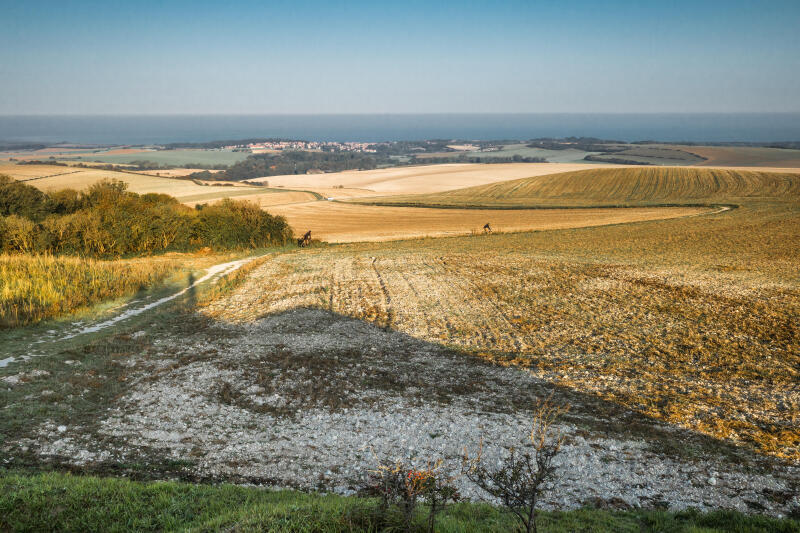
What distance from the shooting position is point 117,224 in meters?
46.3

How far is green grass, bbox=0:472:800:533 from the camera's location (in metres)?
7.11

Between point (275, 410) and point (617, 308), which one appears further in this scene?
point (617, 308)

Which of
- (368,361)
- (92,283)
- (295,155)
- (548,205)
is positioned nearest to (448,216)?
(548,205)

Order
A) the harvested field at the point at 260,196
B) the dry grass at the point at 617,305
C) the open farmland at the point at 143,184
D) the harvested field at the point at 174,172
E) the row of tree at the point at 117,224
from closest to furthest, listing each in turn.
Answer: the dry grass at the point at 617,305
the row of tree at the point at 117,224
the harvested field at the point at 260,196
the open farmland at the point at 143,184
the harvested field at the point at 174,172

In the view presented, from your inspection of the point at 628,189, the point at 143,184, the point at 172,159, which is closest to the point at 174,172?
the point at 143,184

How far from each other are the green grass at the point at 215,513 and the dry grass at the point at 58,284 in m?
17.6

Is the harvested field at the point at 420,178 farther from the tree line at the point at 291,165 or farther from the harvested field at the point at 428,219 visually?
the harvested field at the point at 428,219

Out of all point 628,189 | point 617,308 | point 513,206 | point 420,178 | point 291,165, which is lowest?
point 617,308

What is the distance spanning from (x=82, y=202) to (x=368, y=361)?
51388mm

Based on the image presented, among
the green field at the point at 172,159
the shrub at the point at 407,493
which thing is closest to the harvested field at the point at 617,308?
the shrub at the point at 407,493

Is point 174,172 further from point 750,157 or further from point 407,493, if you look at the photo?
point 750,157

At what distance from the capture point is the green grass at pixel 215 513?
7.11 metres

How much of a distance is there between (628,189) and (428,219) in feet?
141

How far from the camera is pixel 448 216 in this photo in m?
76.8
